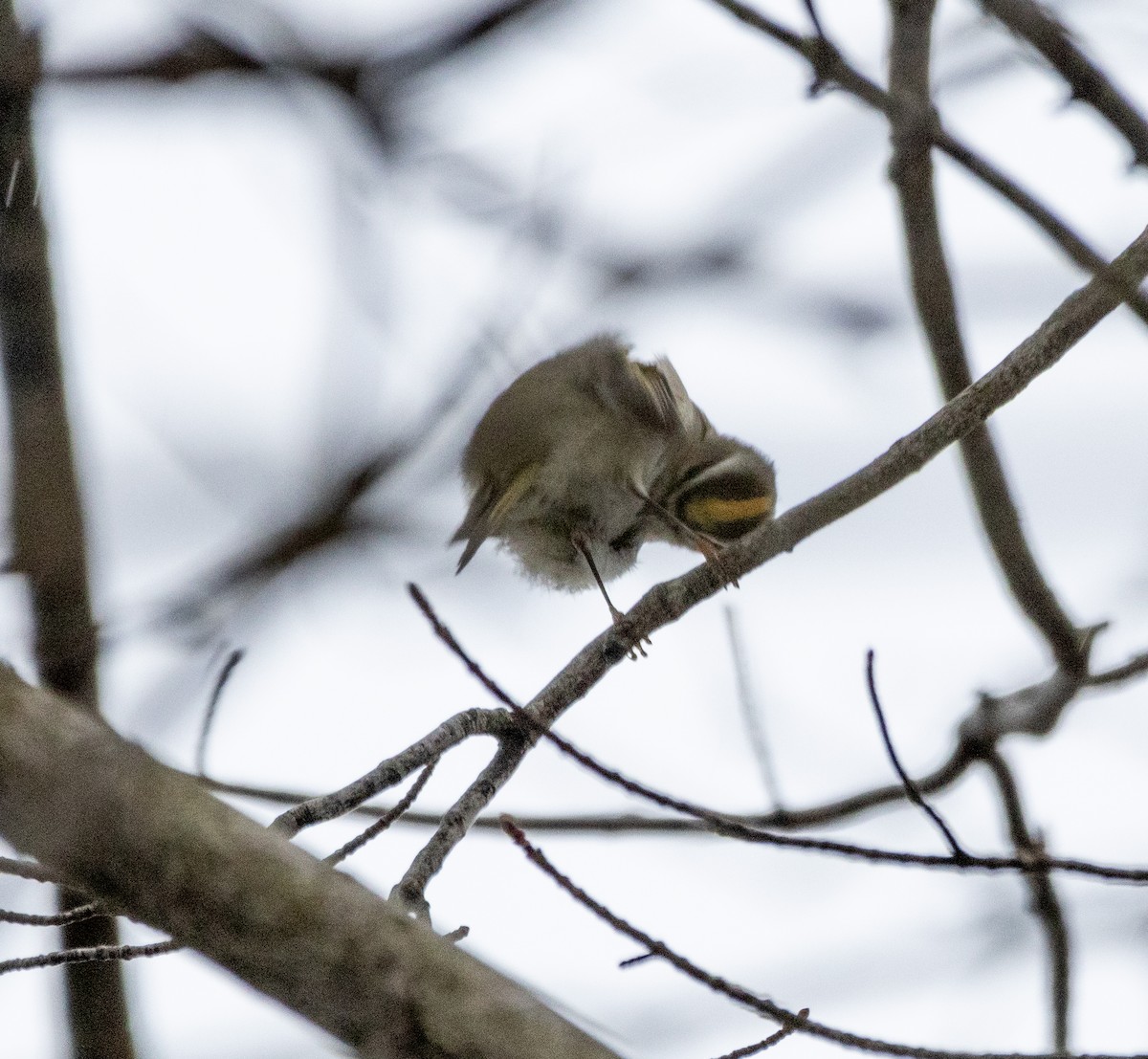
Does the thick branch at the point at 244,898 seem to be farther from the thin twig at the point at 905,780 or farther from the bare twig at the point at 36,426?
the thin twig at the point at 905,780

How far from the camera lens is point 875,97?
3.47 m

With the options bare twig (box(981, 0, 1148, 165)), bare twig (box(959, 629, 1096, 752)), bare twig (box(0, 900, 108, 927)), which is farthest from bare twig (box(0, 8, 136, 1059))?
bare twig (box(959, 629, 1096, 752))

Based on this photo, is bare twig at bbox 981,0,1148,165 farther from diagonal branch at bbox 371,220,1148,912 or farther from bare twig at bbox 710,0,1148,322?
diagonal branch at bbox 371,220,1148,912

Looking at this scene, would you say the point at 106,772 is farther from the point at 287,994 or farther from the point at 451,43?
the point at 451,43

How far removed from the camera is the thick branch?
1451 millimetres

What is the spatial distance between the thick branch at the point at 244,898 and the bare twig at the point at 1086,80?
275 centimetres

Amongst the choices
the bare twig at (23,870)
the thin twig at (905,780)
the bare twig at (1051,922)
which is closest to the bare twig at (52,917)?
the bare twig at (23,870)

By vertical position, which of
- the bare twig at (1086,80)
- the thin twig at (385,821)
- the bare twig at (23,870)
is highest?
the bare twig at (1086,80)

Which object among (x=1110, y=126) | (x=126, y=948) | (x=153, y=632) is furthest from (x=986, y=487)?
(x=153, y=632)

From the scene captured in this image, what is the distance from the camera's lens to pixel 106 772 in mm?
1469

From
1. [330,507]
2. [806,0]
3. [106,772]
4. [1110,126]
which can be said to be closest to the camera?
[330,507]

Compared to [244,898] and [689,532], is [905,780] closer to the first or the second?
[244,898]

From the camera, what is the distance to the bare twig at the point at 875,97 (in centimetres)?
341

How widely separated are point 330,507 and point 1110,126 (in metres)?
3.24
